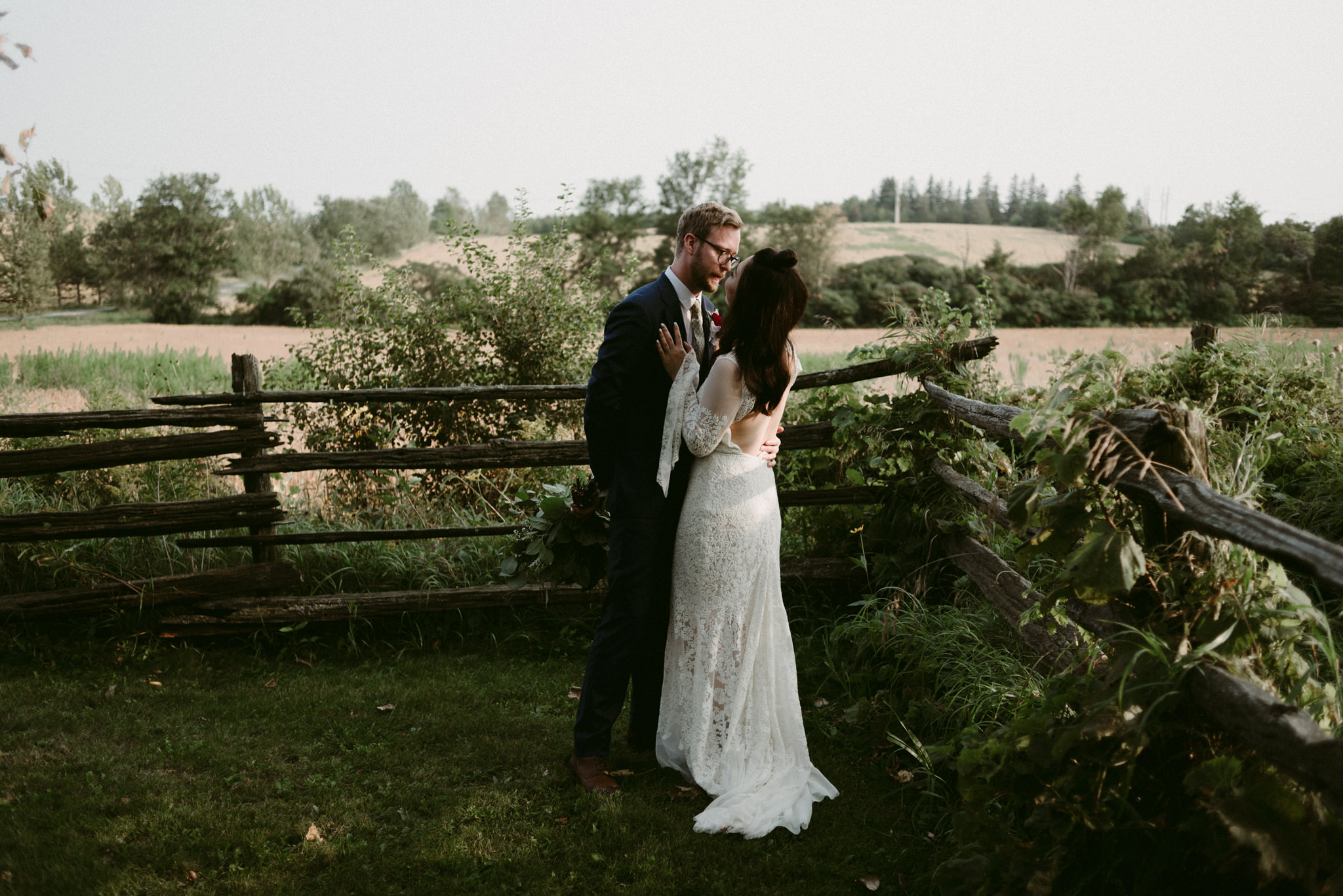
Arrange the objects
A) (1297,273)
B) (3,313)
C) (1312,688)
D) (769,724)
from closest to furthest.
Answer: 1. (1312,688)
2. (769,724)
3. (3,313)
4. (1297,273)

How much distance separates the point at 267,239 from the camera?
4028 centimetres

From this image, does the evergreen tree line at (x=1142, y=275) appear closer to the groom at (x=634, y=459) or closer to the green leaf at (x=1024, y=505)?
the groom at (x=634, y=459)

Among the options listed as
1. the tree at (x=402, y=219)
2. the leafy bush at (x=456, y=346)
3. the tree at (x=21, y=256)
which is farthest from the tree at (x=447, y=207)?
the leafy bush at (x=456, y=346)

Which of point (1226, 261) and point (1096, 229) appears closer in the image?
point (1226, 261)

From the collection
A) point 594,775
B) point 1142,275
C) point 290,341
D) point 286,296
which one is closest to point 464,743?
point 594,775

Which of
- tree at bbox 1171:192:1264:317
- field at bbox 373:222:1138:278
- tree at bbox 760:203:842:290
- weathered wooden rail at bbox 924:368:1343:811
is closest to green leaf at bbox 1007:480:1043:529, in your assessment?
weathered wooden rail at bbox 924:368:1343:811

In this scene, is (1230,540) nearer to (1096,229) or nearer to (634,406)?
(634,406)

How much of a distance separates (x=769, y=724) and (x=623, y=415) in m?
1.47

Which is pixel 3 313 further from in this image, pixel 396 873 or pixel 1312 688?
pixel 1312 688

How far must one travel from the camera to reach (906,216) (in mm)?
80125

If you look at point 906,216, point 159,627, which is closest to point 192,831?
point 159,627

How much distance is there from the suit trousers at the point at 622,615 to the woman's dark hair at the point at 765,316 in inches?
29.1

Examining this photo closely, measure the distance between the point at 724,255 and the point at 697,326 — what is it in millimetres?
366

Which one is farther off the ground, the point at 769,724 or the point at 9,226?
Answer: the point at 9,226
